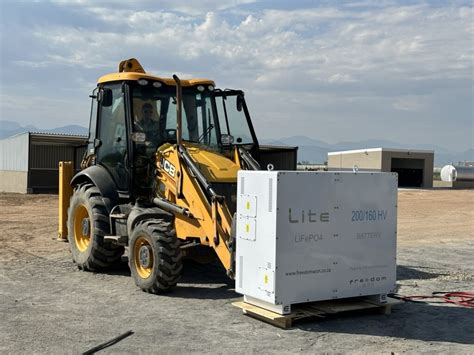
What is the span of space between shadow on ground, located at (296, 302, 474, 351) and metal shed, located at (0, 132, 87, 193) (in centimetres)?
2747

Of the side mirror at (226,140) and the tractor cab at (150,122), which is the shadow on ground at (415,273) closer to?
the tractor cab at (150,122)

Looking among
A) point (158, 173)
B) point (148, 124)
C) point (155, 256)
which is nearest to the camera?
point (155, 256)

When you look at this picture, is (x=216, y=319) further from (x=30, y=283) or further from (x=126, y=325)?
(x=30, y=283)

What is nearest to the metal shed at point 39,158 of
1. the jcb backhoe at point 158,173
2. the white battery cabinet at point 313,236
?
the jcb backhoe at point 158,173

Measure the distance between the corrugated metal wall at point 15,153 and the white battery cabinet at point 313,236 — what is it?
28.7 m

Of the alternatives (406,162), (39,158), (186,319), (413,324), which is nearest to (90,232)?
(186,319)

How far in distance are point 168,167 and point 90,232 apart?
2.10 m

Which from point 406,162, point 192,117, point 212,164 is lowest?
point 212,164

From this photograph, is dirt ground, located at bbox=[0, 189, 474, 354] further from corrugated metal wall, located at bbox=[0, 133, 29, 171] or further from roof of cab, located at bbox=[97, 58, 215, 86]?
corrugated metal wall, located at bbox=[0, 133, 29, 171]

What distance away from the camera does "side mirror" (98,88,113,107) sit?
32.3ft

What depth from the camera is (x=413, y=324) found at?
283 inches

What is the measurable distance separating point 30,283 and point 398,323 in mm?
5455

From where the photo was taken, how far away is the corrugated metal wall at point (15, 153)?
33.7 m

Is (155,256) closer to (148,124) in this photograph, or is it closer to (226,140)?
(148,124)
